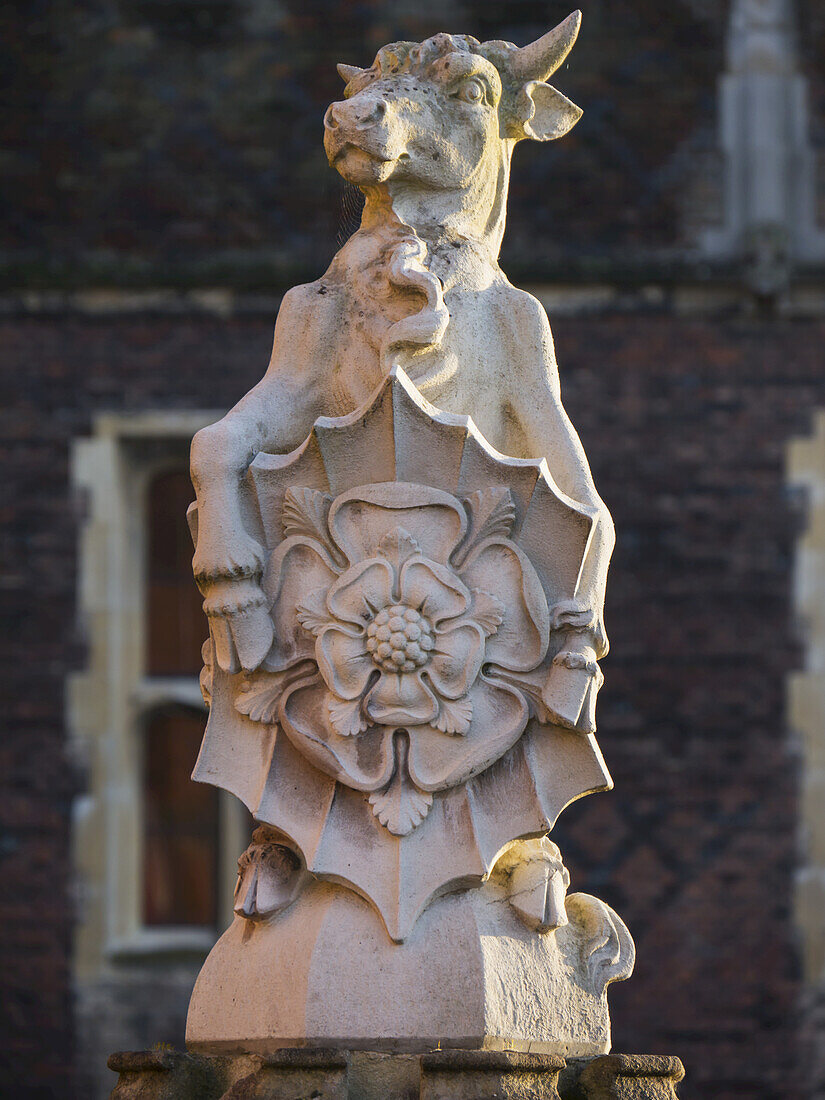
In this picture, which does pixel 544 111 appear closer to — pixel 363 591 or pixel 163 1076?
pixel 363 591

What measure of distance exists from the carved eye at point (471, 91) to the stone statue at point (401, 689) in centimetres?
11

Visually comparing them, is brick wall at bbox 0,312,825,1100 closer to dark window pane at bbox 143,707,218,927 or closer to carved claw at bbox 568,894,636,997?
dark window pane at bbox 143,707,218,927

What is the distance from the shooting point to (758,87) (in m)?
7.96

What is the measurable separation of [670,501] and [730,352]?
2.14 ft

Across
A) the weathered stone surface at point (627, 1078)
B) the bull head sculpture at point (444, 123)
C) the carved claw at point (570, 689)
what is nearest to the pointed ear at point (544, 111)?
the bull head sculpture at point (444, 123)

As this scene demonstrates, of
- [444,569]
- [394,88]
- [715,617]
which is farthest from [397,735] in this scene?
[715,617]

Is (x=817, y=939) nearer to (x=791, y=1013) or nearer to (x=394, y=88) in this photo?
(x=791, y=1013)

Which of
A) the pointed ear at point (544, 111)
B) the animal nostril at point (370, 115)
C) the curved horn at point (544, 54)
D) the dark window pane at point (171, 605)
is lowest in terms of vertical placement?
the animal nostril at point (370, 115)

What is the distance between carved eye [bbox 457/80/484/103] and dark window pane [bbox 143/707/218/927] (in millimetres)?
4732

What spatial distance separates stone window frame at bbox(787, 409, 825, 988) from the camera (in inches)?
296

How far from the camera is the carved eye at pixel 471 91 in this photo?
3.46 m

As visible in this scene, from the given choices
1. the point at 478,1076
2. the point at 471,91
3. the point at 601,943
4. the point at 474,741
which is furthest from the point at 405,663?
the point at 471,91

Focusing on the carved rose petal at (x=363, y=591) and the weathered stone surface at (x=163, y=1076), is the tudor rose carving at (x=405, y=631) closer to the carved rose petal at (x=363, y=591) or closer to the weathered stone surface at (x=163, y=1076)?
the carved rose petal at (x=363, y=591)

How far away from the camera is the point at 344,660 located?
3.17 m
